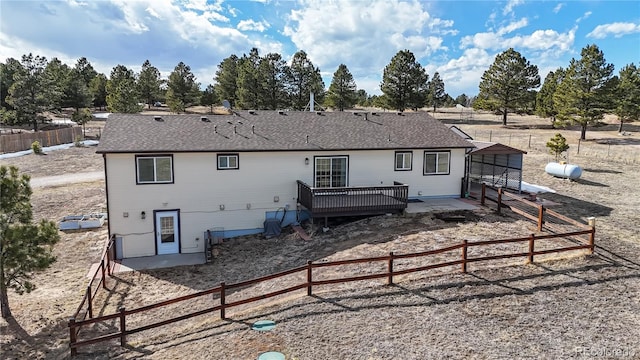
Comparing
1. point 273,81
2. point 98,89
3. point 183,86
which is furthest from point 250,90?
point 98,89

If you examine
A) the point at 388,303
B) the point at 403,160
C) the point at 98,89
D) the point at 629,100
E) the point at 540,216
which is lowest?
the point at 388,303

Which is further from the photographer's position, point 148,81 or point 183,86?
point 148,81

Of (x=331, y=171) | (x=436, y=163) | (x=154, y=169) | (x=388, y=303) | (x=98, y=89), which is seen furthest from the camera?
(x=98, y=89)

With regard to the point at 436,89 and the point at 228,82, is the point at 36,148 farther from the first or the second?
the point at 436,89

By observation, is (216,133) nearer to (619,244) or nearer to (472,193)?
(472,193)

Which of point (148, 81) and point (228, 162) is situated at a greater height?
point (148, 81)

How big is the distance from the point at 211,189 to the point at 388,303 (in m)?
9.54

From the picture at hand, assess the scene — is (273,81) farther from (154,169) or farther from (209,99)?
(154,169)

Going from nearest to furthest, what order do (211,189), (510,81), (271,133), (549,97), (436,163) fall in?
1. (211,189)
2. (271,133)
3. (436,163)
4. (510,81)
5. (549,97)

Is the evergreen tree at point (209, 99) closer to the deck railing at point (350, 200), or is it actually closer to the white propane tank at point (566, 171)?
the white propane tank at point (566, 171)

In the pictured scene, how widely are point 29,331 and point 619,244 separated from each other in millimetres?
17711

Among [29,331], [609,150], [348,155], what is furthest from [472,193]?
[609,150]

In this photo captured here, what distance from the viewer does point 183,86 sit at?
6109 centimetres

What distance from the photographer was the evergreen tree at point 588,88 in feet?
142
